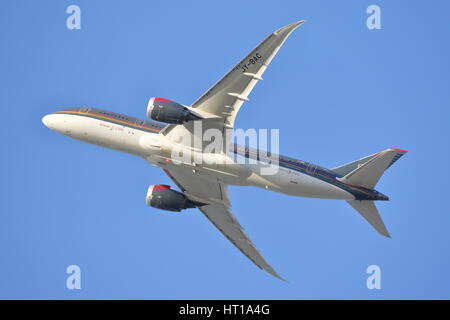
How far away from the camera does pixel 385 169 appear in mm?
53156

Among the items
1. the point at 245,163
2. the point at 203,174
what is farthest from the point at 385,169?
the point at 203,174

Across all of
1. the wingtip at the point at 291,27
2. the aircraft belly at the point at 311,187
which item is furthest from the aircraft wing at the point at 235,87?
the aircraft belly at the point at 311,187

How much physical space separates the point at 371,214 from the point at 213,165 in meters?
12.6

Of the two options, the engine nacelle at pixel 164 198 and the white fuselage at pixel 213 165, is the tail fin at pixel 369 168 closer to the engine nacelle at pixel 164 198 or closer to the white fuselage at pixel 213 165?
the white fuselage at pixel 213 165

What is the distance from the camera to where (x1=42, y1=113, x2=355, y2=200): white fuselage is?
177ft

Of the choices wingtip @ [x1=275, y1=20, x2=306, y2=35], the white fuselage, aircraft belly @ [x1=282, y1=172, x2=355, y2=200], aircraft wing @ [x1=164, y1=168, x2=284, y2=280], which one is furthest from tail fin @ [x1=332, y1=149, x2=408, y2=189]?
wingtip @ [x1=275, y1=20, x2=306, y2=35]

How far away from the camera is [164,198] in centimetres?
6003

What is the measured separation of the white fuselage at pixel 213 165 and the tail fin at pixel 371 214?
112cm

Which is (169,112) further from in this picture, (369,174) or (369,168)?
(369,174)

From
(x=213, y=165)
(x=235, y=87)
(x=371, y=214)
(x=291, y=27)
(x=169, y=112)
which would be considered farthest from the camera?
(x=371, y=214)

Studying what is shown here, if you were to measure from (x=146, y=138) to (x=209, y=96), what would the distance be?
6196mm

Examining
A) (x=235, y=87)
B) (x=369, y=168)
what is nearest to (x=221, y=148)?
(x=235, y=87)

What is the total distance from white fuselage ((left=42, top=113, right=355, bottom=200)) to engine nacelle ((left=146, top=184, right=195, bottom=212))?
4726 millimetres

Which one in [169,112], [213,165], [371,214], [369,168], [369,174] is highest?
[169,112]
